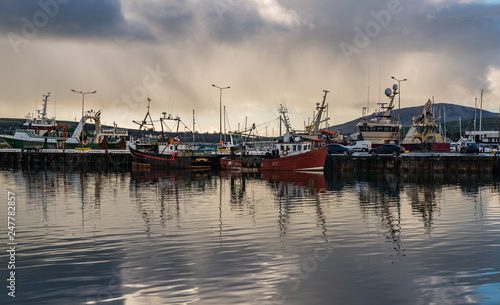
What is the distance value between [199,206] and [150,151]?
6342 centimetres

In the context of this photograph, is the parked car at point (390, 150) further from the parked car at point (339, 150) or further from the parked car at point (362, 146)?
the parked car at point (362, 146)

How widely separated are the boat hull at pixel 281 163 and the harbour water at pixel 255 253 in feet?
131

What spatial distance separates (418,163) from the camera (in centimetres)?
7856

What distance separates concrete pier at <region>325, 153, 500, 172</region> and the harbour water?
140 feet

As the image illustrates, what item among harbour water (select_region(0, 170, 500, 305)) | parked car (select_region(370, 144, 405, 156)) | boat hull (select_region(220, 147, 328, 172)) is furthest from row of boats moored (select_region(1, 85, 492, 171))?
harbour water (select_region(0, 170, 500, 305))

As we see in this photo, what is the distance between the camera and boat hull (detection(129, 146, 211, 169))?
3482 inches

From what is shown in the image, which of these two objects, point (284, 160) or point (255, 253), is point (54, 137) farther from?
point (255, 253)

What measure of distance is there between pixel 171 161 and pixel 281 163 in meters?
21.3

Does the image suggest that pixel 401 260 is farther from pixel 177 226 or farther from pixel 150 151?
pixel 150 151

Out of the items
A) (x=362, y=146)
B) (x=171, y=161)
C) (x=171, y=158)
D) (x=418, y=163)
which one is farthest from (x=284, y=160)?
(x=362, y=146)

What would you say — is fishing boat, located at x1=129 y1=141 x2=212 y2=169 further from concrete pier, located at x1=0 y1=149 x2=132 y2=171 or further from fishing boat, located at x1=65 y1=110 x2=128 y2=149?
fishing boat, located at x1=65 y1=110 x2=128 y2=149

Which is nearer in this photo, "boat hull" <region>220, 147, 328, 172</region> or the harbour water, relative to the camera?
the harbour water

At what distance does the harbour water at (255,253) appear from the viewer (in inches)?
542

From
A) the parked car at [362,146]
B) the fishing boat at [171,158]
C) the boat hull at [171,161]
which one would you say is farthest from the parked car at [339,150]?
the boat hull at [171,161]
